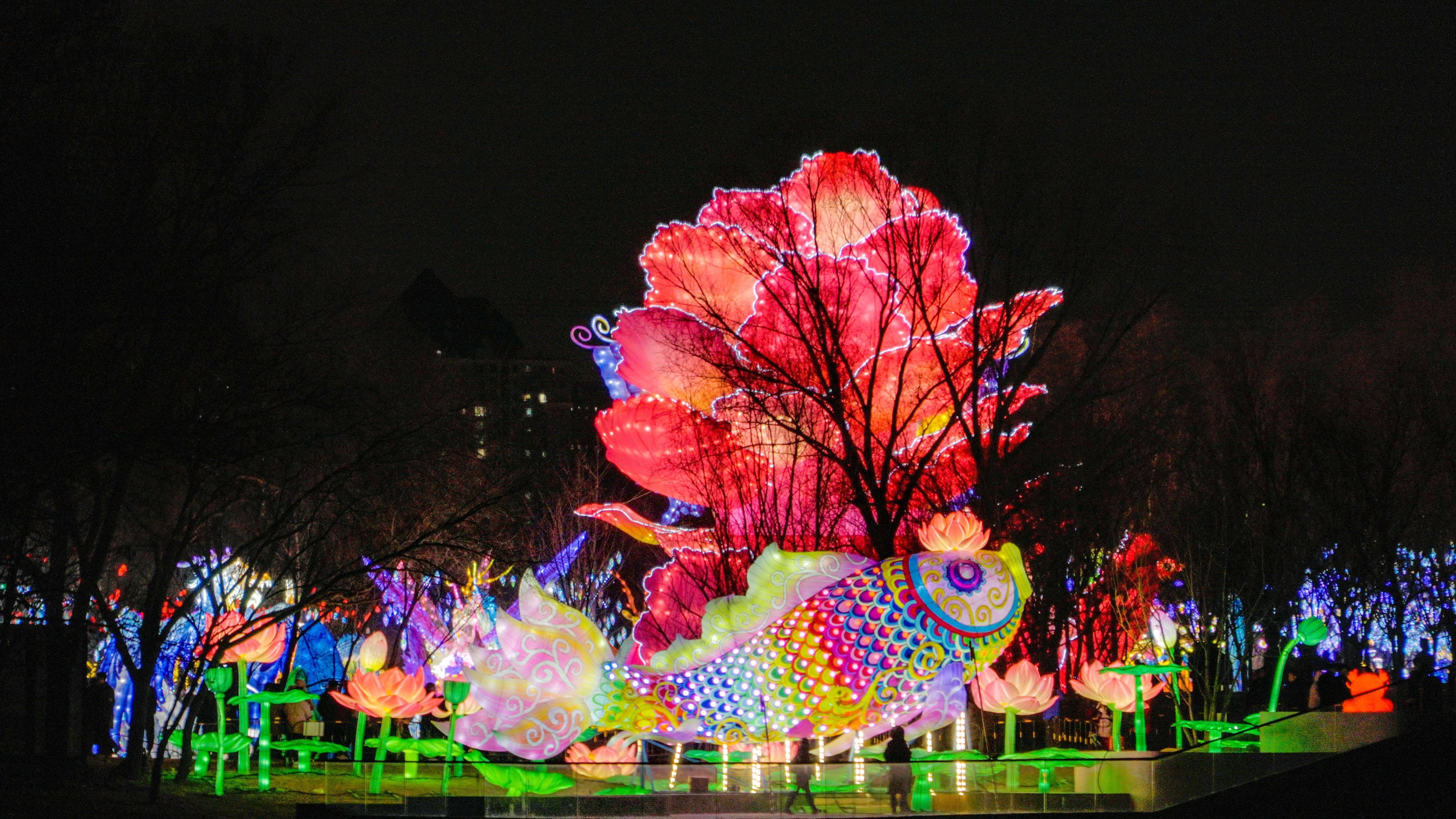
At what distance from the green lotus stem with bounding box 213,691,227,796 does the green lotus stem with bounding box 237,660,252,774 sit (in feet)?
0.45

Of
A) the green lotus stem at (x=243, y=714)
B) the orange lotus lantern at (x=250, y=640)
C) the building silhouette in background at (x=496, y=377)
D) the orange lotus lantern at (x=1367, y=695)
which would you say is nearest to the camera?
the orange lotus lantern at (x=250, y=640)

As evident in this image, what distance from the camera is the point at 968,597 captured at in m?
14.6

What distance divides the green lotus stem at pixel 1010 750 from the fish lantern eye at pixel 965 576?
1.73 metres

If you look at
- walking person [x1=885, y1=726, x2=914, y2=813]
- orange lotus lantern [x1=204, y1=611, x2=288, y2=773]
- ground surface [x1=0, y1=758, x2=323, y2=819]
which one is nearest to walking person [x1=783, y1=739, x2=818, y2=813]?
walking person [x1=885, y1=726, x2=914, y2=813]

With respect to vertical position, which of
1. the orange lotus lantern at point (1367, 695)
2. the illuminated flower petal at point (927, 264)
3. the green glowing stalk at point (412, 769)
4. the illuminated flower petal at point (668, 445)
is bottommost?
the green glowing stalk at point (412, 769)

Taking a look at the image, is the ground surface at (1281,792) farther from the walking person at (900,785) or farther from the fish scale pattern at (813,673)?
the fish scale pattern at (813,673)

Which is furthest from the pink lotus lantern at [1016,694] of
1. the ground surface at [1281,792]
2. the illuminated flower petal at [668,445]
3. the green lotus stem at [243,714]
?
the green lotus stem at [243,714]

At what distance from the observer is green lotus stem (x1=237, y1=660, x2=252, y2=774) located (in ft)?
58.2

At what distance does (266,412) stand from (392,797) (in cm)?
466

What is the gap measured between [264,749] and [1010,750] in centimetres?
868

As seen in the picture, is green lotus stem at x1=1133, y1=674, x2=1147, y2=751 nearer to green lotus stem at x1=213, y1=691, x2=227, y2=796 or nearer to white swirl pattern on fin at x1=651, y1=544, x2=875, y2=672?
white swirl pattern on fin at x1=651, y1=544, x2=875, y2=672

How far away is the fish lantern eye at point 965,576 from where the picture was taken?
574 inches

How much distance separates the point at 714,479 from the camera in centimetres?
2212

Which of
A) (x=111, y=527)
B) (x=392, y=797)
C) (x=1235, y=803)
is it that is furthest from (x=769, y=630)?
(x=111, y=527)
